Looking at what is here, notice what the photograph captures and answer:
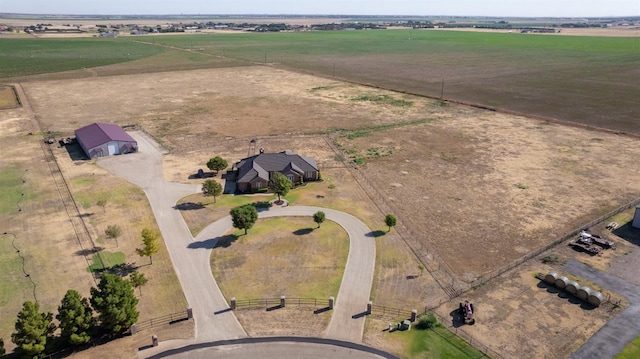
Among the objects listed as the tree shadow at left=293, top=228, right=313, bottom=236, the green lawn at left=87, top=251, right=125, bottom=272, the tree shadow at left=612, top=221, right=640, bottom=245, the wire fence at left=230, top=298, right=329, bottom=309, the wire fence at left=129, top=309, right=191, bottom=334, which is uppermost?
the tree shadow at left=612, top=221, right=640, bottom=245

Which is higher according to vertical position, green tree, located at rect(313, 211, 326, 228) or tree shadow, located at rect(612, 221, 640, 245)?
green tree, located at rect(313, 211, 326, 228)

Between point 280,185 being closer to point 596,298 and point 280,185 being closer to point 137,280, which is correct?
point 137,280

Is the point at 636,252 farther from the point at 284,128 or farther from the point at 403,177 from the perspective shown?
the point at 284,128

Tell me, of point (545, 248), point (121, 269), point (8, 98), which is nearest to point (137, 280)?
point (121, 269)

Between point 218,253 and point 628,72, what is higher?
point 628,72

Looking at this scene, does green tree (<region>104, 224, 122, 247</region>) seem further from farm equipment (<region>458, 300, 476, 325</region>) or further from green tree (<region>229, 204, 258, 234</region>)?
farm equipment (<region>458, 300, 476, 325</region>)

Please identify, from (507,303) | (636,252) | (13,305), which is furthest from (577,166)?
(13,305)

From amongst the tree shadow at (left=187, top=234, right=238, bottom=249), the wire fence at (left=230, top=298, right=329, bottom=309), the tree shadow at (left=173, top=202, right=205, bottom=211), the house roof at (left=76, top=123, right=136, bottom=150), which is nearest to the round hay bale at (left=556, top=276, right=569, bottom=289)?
the wire fence at (left=230, top=298, right=329, bottom=309)
